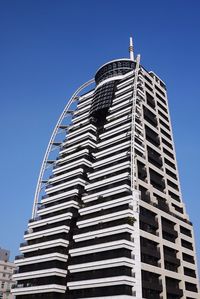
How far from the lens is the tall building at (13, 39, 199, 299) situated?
8300cm

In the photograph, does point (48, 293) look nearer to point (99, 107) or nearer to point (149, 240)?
point (149, 240)

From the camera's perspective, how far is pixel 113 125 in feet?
393

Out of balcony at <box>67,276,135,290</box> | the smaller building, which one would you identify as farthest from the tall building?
the smaller building

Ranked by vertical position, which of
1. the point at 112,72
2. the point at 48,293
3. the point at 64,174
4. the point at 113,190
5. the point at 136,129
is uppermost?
the point at 112,72

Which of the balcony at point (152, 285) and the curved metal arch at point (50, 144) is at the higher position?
the curved metal arch at point (50, 144)

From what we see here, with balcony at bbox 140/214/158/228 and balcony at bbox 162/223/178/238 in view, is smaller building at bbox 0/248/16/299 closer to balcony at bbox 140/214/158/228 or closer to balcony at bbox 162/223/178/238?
balcony at bbox 162/223/178/238

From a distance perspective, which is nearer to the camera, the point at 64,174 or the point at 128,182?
the point at 128,182

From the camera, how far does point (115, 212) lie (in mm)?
88375

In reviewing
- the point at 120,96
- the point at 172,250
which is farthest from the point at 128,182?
the point at 120,96

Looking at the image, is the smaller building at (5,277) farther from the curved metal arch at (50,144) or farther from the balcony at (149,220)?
the balcony at (149,220)

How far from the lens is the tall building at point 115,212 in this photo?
8300cm

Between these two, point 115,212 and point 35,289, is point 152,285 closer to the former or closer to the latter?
point 115,212

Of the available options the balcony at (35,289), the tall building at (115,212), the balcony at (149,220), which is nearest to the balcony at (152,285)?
the tall building at (115,212)

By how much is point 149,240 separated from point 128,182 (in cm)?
1679
